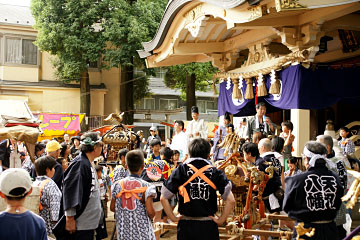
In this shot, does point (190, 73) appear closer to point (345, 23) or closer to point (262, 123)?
point (262, 123)

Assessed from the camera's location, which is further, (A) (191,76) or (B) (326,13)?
(A) (191,76)

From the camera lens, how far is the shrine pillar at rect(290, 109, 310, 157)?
381 inches

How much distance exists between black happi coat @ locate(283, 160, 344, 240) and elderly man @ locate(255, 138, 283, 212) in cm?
159

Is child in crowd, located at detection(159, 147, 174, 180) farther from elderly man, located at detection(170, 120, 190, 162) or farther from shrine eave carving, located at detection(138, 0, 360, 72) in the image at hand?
elderly man, located at detection(170, 120, 190, 162)

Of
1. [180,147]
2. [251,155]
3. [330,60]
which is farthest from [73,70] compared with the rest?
[251,155]

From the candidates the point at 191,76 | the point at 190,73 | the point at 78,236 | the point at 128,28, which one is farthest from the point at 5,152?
the point at 191,76

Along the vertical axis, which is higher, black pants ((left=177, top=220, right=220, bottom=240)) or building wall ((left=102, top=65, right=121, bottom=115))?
building wall ((left=102, top=65, right=121, bottom=115))

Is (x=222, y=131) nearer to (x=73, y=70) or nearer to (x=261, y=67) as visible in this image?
(x=261, y=67)

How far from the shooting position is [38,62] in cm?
2519

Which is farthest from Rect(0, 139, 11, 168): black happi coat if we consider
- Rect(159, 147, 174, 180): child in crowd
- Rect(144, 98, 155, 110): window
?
Rect(144, 98, 155, 110): window

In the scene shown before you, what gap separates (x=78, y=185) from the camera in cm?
452

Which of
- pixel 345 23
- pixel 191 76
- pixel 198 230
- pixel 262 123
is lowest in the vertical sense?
pixel 198 230

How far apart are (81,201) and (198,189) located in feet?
4.17

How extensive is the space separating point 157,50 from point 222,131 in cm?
349
